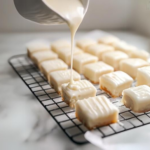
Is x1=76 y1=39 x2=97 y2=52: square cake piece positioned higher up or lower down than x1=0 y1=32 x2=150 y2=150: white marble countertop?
higher up

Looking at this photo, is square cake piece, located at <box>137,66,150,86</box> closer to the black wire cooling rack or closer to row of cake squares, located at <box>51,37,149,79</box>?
row of cake squares, located at <box>51,37,149,79</box>

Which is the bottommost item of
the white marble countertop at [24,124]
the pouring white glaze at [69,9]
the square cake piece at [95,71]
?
the white marble countertop at [24,124]

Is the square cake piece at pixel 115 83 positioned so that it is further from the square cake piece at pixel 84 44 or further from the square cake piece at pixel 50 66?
the square cake piece at pixel 84 44

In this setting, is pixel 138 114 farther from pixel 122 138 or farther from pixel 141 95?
pixel 122 138

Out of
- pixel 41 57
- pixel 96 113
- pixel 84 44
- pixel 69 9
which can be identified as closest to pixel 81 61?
pixel 41 57

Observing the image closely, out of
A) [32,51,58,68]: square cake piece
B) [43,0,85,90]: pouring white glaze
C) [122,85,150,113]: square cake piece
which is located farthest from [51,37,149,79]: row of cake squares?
[43,0,85,90]: pouring white glaze

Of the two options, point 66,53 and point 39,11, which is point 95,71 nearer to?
point 66,53

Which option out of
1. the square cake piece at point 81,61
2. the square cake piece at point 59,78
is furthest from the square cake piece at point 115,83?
the square cake piece at point 81,61
